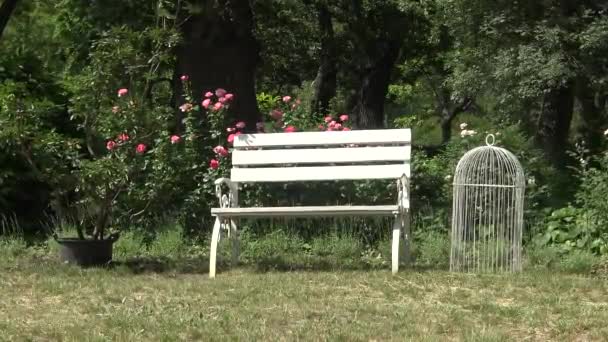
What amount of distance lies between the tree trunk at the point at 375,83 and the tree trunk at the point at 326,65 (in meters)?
Result: 0.91

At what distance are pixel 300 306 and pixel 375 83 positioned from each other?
16886mm

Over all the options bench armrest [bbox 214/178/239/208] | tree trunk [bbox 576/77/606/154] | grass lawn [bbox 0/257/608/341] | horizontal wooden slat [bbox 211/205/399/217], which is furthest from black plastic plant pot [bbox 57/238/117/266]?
tree trunk [bbox 576/77/606/154]

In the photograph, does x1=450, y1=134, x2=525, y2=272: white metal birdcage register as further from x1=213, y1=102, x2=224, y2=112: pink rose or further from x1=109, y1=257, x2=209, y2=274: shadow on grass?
x1=213, y1=102, x2=224, y2=112: pink rose

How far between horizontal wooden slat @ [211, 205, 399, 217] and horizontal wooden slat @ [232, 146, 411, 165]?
0.94 m

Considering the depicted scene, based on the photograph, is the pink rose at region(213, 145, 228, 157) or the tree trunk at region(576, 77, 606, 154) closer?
the pink rose at region(213, 145, 228, 157)

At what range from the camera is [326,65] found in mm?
23672

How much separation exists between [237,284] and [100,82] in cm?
224

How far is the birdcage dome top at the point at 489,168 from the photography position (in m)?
7.02

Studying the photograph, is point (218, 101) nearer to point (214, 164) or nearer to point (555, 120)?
point (214, 164)

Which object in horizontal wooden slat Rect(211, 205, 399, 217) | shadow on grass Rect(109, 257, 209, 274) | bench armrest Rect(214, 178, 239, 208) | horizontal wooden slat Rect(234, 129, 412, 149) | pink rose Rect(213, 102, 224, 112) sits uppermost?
pink rose Rect(213, 102, 224, 112)

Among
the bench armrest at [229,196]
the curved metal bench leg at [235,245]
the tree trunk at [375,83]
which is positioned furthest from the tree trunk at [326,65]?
the curved metal bench leg at [235,245]

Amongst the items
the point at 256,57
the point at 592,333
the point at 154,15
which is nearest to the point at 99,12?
the point at 154,15

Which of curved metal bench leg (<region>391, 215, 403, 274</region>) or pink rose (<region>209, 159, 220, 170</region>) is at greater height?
pink rose (<region>209, 159, 220, 170</region>)

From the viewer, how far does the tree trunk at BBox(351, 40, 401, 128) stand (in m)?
21.6
